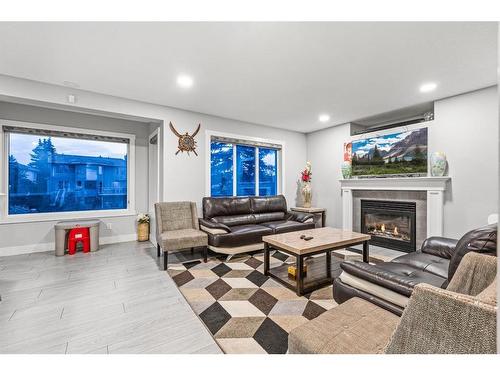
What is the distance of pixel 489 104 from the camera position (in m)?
3.12

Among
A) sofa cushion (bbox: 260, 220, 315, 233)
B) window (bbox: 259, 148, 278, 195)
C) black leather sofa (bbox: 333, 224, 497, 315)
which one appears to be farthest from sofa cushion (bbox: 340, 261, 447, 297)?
window (bbox: 259, 148, 278, 195)

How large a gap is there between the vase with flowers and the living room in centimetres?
4

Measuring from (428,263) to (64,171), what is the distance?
5544mm

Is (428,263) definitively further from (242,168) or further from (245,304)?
(242,168)

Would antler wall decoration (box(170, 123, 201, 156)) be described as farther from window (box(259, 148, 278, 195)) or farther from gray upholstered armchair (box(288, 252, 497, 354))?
gray upholstered armchair (box(288, 252, 497, 354))

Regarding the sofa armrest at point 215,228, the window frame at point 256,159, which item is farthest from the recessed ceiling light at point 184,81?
the sofa armrest at point 215,228

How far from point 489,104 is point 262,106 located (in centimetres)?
322

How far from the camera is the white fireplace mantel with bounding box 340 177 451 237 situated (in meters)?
3.51

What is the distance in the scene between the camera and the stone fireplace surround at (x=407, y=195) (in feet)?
11.6

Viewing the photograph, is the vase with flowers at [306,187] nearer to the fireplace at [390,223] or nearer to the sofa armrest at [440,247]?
the fireplace at [390,223]

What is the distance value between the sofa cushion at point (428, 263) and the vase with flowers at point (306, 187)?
117 inches

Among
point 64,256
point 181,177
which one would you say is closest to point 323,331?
point 181,177
